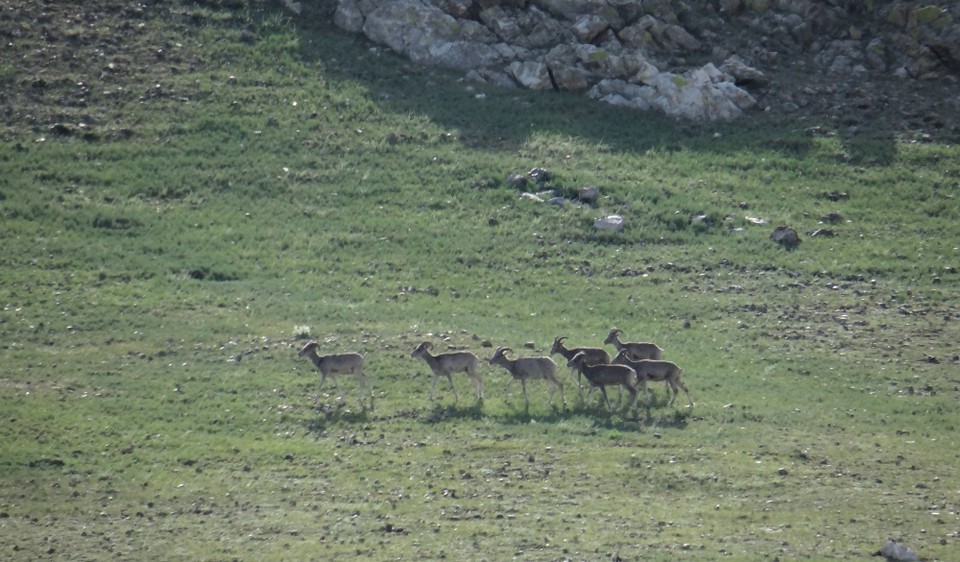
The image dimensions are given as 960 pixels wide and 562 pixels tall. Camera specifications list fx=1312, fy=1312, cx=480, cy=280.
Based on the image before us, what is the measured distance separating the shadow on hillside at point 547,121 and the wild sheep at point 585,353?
17.4m

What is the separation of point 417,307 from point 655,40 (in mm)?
22643

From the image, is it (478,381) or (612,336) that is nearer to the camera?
(478,381)

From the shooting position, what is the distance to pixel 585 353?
2772 cm

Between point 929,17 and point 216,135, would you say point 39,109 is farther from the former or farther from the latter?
point 929,17

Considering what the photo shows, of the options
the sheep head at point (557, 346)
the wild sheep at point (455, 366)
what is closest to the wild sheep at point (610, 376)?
the sheep head at point (557, 346)

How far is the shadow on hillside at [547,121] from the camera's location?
45.9 m

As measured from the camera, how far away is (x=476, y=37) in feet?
170

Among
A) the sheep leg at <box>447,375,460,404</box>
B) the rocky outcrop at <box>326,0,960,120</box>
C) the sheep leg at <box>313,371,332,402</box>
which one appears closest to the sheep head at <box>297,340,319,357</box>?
the sheep leg at <box>313,371,332,402</box>

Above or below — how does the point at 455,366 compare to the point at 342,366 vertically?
above

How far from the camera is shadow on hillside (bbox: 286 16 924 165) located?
4594 cm

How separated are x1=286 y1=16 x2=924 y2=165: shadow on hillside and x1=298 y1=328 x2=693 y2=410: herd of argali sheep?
1849 cm

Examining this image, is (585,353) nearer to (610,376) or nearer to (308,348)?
(610,376)

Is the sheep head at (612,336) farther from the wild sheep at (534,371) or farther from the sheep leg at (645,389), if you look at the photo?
the wild sheep at (534,371)

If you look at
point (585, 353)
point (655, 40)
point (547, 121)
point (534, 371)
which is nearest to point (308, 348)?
point (534, 371)
